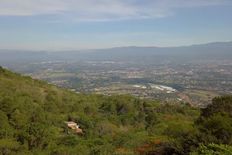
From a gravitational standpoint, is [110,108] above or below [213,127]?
below

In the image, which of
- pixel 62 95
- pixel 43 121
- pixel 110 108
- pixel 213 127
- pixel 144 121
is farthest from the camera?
pixel 62 95

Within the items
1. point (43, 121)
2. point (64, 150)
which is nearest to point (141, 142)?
point (64, 150)

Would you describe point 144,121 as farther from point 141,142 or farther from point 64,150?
point 64,150

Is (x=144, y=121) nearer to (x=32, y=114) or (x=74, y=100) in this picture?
(x=74, y=100)

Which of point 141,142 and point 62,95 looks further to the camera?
point 62,95

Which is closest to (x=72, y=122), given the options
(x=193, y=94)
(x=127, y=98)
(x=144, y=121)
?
(x=144, y=121)

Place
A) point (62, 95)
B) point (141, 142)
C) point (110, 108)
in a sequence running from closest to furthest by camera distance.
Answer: point (141, 142) → point (110, 108) → point (62, 95)
